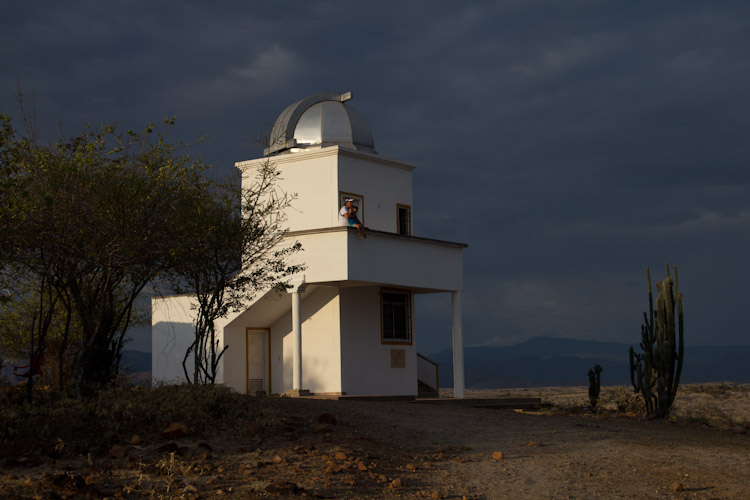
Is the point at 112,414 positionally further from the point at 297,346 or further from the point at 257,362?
the point at 257,362

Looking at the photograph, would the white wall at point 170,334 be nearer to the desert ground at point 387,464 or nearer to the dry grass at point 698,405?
the dry grass at point 698,405

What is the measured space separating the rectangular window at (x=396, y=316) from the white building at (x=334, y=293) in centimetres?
3

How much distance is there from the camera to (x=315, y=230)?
72.8 feet

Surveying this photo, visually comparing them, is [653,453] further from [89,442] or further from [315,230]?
[315,230]

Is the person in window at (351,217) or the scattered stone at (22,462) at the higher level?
the person in window at (351,217)

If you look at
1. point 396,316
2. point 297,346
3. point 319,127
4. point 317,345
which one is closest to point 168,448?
point 297,346

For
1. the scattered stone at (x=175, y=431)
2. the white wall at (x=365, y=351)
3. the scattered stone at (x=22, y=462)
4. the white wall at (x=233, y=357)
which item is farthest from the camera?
the white wall at (x=233, y=357)

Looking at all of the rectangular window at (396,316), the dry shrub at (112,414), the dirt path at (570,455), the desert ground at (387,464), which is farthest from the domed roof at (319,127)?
the dry shrub at (112,414)

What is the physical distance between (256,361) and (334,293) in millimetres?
3094

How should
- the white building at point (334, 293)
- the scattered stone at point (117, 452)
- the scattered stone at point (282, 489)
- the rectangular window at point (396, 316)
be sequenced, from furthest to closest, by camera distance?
1. the rectangular window at point (396, 316)
2. the white building at point (334, 293)
3. the scattered stone at point (117, 452)
4. the scattered stone at point (282, 489)

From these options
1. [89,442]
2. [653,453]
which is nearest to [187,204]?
[89,442]

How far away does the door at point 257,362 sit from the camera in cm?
2480

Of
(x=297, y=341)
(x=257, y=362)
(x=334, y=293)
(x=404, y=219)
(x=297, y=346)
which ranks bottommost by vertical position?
(x=257, y=362)

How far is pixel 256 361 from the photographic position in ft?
81.9
